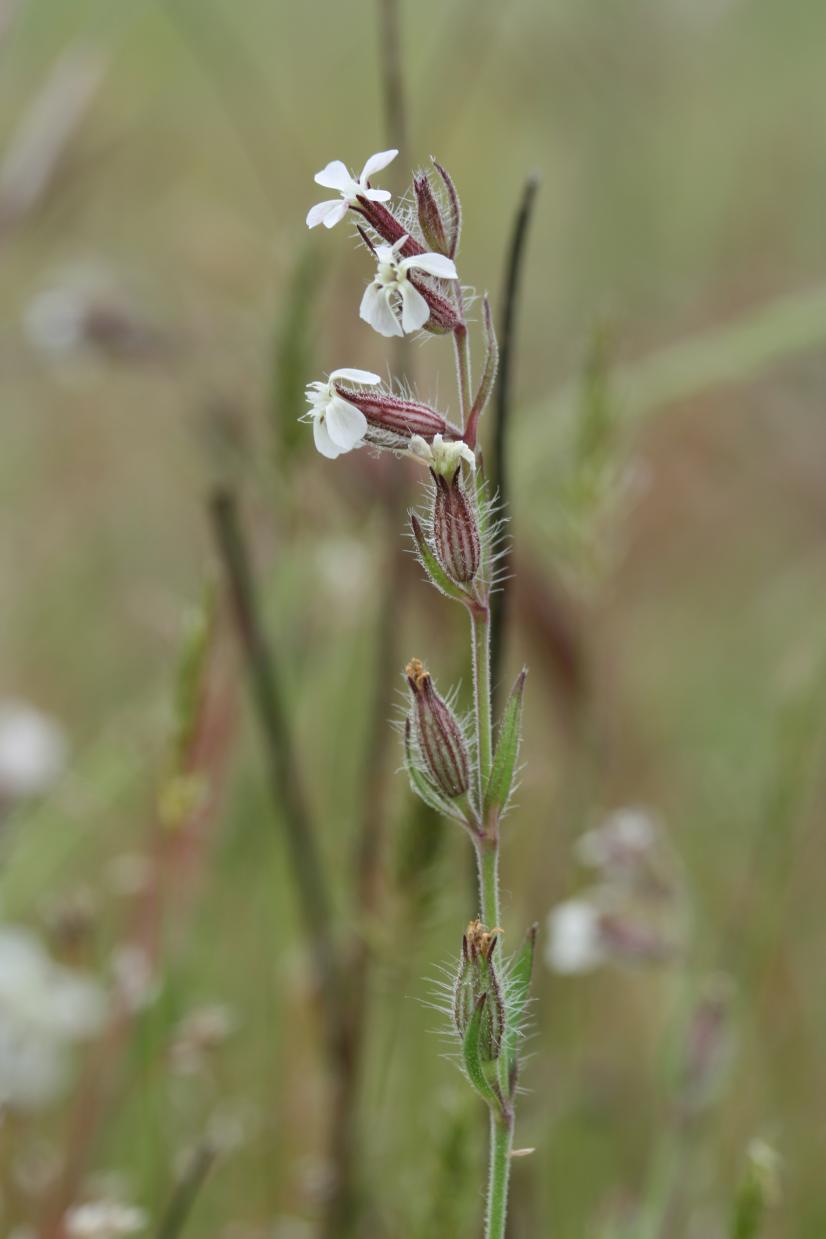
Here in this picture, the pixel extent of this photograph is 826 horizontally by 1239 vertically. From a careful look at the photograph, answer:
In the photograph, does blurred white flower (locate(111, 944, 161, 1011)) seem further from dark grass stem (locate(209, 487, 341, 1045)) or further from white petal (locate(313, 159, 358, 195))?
white petal (locate(313, 159, 358, 195))

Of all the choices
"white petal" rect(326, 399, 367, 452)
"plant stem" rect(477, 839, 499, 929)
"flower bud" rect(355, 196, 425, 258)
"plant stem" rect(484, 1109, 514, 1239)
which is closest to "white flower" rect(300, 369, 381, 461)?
"white petal" rect(326, 399, 367, 452)

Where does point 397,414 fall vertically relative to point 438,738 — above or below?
above

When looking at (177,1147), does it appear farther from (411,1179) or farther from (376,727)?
(376,727)

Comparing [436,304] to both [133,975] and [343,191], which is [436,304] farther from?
[133,975]

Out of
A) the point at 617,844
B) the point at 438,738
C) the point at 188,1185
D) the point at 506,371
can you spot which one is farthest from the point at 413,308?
the point at 617,844

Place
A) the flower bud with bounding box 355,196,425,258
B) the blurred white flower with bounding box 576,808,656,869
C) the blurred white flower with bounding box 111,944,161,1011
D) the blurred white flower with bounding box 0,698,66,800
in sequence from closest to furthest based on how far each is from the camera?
the flower bud with bounding box 355,196,425,258, the blurred white flower with bounding box 111,944,161,1011, the blurred white flower with bounding box 576,808,656,869, the blurred white flower with bounding box 0,698,66,800

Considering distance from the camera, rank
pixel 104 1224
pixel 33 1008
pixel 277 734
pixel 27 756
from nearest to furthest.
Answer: pixel 104 1224 < pixel 277 734 < pixel 33 1008 < pixel 27 756

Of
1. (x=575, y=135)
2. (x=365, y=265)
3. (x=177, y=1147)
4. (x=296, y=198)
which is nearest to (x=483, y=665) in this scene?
(x=177, y=1147)

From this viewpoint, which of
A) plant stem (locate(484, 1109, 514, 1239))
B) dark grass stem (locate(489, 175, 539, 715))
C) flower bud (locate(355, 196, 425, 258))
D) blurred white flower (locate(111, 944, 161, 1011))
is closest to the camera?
plant stem (locate(484, 1109, 514, 1239))
